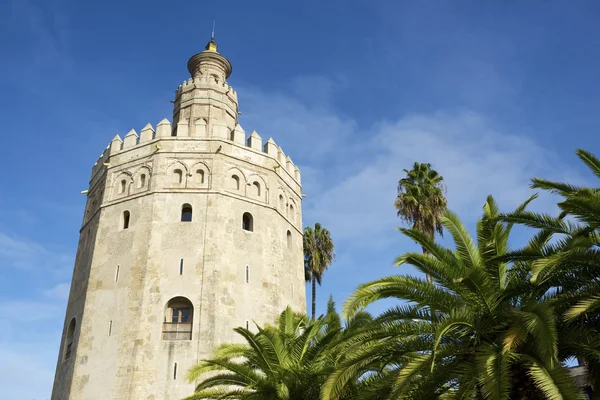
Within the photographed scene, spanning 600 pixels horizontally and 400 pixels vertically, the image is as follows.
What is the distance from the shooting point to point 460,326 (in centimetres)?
1091

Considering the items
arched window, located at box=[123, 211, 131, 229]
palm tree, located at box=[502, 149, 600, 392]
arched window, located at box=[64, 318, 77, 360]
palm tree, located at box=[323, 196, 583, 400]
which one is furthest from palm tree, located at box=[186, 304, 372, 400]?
arched window, located at box=[123, 211, 131, 229]

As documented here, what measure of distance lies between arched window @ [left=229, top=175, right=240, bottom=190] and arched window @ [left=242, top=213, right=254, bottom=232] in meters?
1.23

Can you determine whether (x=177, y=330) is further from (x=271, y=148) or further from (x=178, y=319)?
(x=271, y=148)

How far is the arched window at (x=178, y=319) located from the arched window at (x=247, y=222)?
4.20 meters

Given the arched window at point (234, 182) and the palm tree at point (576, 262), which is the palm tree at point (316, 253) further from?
the palm tree at point (576, 262)

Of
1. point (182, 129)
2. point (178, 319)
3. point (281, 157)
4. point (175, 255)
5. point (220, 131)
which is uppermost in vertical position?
point (182, 129)

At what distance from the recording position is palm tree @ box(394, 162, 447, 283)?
76.2 ft

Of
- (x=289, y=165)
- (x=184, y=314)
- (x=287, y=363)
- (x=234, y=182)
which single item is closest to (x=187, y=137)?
(x=234, y=182)

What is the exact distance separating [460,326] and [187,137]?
55.9 ft

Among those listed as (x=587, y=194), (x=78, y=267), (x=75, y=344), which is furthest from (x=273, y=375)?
(x=78, y=267)

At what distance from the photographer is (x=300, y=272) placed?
1008 inches

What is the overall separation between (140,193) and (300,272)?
24.5ft

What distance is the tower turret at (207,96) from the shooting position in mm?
27562

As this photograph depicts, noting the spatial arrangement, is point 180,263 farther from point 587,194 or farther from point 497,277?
point 587,194
